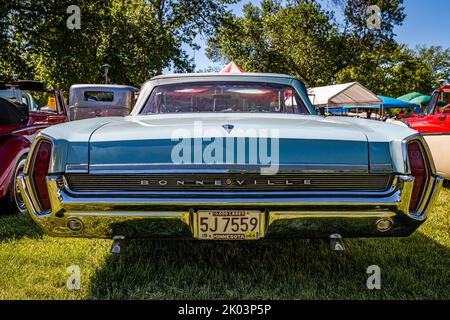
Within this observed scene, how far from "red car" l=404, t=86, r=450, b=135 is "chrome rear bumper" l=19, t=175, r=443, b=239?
3995 millimetres

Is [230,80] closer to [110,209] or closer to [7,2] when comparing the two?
[110,209]

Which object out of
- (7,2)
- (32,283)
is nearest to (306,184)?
(32,283)

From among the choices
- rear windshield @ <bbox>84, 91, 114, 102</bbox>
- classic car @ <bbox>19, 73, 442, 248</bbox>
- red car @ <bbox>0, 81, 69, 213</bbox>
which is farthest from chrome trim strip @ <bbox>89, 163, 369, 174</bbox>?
rear windshield @ <bbox>84, 91, 114, 102</bbox>

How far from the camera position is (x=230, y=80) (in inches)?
142

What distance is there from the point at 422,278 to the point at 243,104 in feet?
6.36

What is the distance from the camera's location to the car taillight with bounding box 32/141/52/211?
2380 mm

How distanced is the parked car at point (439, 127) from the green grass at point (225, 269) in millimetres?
2164

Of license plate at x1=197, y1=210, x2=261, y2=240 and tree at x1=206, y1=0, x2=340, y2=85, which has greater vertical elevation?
tree at x1=206, y1=0, x2=340, y2=85

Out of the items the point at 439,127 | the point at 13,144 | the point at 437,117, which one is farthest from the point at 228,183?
the point at 437,117

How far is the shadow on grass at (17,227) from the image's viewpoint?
3836 millimetres

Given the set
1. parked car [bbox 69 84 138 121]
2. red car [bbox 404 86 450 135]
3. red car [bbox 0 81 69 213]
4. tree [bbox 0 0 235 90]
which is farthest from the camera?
tree [bbox 0 0 235 90]

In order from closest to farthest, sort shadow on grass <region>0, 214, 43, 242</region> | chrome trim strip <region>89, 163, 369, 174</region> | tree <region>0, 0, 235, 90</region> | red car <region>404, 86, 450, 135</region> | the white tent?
1. chrome trim strip <region>89, 163, 369, 174</region>
2. shadow on grass <region>0, 214, 43, 242</region>
3. red car <region>404, 86, 450, 135</region>
4. tree <region>0, 0, 235, 90</region>
5. the white tent

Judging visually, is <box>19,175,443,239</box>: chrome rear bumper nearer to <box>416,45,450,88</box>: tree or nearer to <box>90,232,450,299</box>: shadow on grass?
<box>90,232,450,299</box>: shadow on grass

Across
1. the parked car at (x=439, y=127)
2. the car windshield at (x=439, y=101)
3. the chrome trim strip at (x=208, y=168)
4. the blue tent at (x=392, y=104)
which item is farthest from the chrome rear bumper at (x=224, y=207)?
the blue tent at (x=392, y=104)
